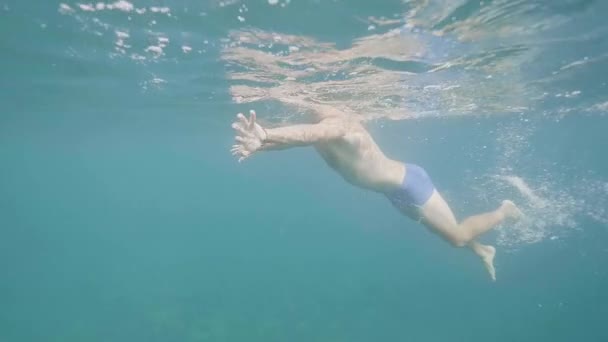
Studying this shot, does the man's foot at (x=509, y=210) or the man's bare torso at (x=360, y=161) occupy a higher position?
the man's bare torso at (x=360, y=161)

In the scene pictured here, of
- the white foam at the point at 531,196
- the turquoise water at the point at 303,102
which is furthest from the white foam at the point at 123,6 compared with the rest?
the white foam at the point at 531,196

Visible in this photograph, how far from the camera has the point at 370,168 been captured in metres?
8.08

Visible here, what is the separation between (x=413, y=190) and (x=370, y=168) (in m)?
1.51

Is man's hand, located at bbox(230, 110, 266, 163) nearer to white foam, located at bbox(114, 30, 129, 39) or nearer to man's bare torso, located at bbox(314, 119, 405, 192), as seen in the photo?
man's bare torso, located at bbox(314, 119, 405, 192)

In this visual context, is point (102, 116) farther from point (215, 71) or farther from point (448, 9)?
point (448, 9)

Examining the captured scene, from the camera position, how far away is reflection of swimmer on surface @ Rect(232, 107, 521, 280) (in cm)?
508

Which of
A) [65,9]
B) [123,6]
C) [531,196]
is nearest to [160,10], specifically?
[123,6]

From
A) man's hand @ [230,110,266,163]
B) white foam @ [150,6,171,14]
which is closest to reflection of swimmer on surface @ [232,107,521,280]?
man's hand @ [230,110,266,163]

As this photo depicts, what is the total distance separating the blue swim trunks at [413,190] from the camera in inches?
353

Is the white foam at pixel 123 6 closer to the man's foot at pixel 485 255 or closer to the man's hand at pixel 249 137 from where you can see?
the man's hand at pixel 249 137

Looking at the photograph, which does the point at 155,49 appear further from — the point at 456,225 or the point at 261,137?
the point at 456,225

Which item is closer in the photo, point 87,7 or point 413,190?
point 413,190

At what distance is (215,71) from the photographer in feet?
50.8

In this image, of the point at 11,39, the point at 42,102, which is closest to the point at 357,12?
the point at 11,39
